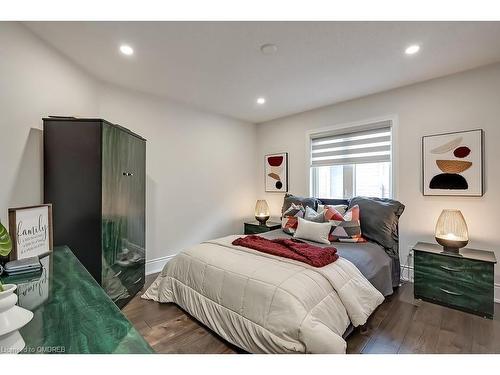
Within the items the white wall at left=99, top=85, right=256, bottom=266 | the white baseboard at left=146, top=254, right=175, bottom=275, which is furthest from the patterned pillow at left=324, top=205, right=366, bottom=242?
the white baseboard at left=146, top=254, right=175, bottom=275

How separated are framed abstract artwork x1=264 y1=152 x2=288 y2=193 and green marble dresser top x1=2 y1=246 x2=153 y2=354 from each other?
3419mm

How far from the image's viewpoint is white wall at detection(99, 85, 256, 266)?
3.20m

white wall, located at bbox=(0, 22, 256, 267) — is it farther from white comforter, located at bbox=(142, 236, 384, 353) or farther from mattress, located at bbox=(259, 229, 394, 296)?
mattress, located at bbox=(259, 229, 394, 296)

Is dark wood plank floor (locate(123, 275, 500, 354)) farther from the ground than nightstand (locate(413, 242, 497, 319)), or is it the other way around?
nightstand (locate(413, 242, 497, 319))

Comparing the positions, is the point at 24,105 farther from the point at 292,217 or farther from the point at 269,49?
the point at 292,217

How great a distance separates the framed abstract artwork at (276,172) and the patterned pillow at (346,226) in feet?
4.88

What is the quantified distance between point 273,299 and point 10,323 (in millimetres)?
1272

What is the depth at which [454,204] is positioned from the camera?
2.66 m

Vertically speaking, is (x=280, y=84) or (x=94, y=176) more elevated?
(x=280, y=84)

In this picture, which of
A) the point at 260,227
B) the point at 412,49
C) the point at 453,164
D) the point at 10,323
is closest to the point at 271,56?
the point at 412,49

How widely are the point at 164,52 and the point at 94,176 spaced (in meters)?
1.26

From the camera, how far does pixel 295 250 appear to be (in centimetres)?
215
